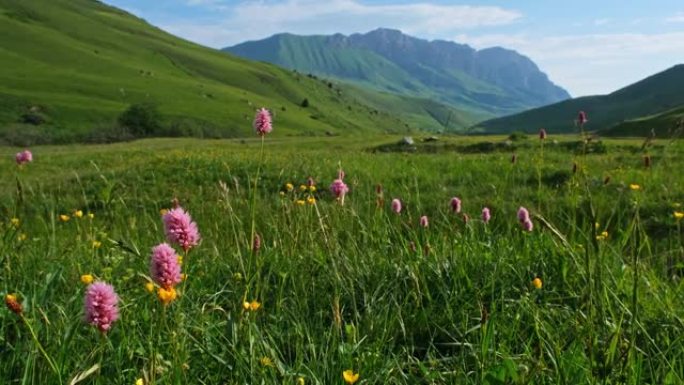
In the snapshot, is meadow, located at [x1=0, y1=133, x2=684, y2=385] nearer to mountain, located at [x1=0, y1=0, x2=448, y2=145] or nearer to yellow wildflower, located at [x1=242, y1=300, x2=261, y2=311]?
yellow wildflower, located at [x1=242, y1=300, x2=261, y2=311]

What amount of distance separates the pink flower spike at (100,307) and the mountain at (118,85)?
299 feet

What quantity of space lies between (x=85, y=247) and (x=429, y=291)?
2.91m

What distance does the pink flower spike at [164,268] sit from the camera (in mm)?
2205

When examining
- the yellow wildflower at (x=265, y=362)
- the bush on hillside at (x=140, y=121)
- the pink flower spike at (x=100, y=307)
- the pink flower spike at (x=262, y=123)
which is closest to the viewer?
the pink flower spike at (x=100, y=307)

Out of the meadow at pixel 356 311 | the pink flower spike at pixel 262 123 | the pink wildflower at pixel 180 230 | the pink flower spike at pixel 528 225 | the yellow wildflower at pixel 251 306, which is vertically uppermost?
the pink flower spike at pixel 262 123

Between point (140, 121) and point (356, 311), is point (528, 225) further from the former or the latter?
point (140, 121)

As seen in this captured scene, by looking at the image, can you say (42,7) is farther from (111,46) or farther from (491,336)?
(491,336)

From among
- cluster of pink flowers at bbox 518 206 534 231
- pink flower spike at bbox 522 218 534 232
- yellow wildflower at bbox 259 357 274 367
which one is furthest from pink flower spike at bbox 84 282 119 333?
pink flower spike at bbox 522 218 534 232

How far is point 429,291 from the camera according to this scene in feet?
14.8

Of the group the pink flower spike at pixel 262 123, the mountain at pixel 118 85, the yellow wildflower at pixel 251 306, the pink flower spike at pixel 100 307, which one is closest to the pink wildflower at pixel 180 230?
the pink flower spike at pixel 100 307

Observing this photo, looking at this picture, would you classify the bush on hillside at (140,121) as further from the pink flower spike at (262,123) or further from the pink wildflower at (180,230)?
the pink wildflower at (180,230)

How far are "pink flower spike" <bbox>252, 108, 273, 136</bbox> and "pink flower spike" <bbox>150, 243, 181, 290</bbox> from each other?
1307 mm

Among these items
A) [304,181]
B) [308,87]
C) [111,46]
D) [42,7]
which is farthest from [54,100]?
[304,181]

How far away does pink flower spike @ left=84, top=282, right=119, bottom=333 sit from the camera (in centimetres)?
212
